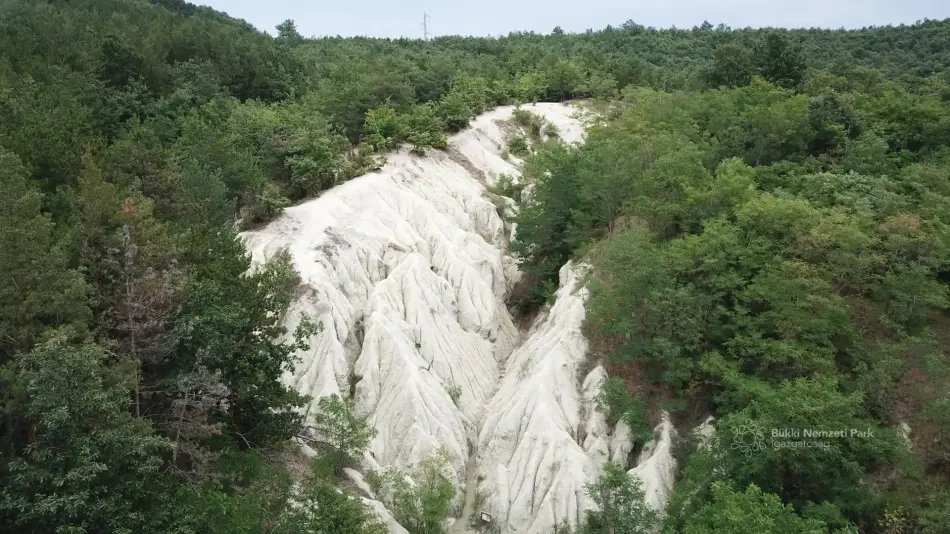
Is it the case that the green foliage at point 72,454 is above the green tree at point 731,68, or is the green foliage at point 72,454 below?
below

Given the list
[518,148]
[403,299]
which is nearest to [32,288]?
[403,299]

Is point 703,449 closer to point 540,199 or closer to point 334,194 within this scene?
point 540,199

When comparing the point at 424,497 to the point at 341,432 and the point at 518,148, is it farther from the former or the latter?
the point at 518,148

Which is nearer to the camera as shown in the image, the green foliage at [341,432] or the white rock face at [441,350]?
the green foliage at [341,432]

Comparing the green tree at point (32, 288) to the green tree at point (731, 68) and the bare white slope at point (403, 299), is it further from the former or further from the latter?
the green tree at point (731, 68)

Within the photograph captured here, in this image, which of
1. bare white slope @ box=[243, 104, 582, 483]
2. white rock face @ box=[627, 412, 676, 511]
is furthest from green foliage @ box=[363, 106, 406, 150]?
white rock face @ box=[627, 412, 676, 511]

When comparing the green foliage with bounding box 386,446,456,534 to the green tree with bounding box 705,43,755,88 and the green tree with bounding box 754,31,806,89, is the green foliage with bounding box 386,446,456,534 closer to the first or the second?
the green tree with bounding box 754,31,806,89

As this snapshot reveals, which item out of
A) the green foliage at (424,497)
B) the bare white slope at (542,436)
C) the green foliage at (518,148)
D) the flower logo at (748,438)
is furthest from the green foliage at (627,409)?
the green foliage at (518,148)

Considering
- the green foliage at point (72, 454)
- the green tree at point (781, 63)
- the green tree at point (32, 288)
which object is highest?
the green tree at point (781, 63)
